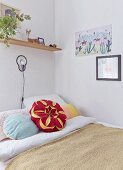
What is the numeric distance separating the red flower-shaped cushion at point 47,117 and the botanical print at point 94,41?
0.95 m

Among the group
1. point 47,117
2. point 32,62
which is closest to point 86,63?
point 32,62

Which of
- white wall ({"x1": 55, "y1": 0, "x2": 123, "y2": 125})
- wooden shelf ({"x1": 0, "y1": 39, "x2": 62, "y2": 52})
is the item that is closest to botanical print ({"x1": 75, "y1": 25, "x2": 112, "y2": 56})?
white wall ({"x1": 55, "y1": 0, "x2": 123, "y2": 125})

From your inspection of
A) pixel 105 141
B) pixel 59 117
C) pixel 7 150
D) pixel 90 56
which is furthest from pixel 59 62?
pixel 7 150

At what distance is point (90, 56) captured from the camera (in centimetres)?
253

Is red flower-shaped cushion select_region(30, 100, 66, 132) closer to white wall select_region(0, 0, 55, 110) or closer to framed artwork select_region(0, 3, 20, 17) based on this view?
white wall select_region(0, 0, 55, 110)

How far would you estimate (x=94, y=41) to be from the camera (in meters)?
2.48

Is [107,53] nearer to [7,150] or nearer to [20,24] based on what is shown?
[20,24]

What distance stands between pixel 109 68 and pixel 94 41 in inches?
15.9

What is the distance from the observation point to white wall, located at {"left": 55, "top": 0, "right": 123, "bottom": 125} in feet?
7.63

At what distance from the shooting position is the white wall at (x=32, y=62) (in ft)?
7.25

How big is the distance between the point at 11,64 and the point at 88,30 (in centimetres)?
107

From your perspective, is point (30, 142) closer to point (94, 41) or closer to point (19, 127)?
point (19, 127)

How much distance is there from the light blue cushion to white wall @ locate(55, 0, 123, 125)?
1.04 meters

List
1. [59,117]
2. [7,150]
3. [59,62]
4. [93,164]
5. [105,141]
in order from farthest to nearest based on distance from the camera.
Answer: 1. [59,62]
2. [59,117]
3. [105,141]
4. [7,150]
5. [93,164]
